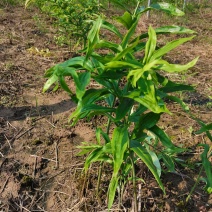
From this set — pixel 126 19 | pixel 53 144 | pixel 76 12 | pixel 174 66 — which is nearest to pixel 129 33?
pixel 126 19

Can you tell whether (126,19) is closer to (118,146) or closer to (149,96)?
(149,96)

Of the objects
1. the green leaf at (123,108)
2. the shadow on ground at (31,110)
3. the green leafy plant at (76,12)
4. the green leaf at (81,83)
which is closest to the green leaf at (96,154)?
the green leaf at (123,108)

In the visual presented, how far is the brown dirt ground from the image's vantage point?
2.49m

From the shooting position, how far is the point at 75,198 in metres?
2.52

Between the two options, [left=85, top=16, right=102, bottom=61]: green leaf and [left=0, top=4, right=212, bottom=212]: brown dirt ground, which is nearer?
[left=85, top=16, right=102, bottom=61]: green leaf

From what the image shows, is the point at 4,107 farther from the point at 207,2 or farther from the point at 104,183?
the point at 207,2

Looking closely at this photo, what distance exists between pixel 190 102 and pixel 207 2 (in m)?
5.59

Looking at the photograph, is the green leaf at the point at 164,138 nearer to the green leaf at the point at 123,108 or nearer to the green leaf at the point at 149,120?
the green leaf at the point at 149,120

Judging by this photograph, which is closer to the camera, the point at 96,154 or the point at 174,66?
the point at 174,66

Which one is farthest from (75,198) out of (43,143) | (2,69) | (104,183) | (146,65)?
(2,69)

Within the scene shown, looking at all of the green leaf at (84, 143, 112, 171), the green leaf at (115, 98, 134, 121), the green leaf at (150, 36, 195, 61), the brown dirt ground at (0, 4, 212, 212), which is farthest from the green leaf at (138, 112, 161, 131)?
the brown dirt ground at (0, 4, 212, 212)

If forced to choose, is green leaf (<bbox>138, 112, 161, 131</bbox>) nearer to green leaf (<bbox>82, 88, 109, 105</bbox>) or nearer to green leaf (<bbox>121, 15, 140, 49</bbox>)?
green leaf (<bbox>82, 88, 109, 105</bbox>)

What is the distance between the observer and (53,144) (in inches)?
120

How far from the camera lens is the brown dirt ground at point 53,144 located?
2490 millimetres
